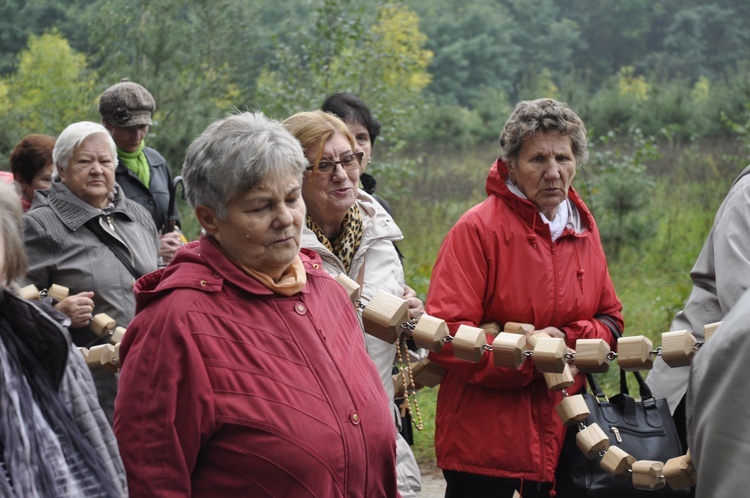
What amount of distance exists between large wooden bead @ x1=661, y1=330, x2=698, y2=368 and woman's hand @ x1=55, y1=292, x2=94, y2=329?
2.41 metres

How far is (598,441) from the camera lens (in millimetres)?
3656

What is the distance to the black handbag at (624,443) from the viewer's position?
373 centimetres

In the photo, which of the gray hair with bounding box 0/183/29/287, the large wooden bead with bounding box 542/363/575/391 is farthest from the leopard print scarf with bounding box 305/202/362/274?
the gray hair with bounding box 0/183/29/287

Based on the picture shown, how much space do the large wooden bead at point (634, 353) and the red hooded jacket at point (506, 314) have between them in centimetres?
22

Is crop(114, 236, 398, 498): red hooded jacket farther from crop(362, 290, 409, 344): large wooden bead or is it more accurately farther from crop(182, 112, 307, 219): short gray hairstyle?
crop(362, 290, 409, 344): large wooden bead

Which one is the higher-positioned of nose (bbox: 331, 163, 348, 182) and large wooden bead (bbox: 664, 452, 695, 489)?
nose (bbox: 331, 163, 348, 182)

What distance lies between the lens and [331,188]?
3818mm

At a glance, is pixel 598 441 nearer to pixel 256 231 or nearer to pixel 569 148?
pixel 569 148

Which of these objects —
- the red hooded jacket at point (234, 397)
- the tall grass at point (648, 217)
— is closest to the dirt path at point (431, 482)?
the tall grass at point (648, 217)

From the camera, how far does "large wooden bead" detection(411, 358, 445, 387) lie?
4.16 metres

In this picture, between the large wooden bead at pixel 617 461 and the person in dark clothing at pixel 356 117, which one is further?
the person in dark clothing at pixel 356 117

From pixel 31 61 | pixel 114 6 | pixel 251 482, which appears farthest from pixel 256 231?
pixel 31 61

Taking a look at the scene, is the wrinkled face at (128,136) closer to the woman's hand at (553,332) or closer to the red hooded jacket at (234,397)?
the woman's hand at (553,332)

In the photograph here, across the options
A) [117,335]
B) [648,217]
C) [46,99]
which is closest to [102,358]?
[117,335]
